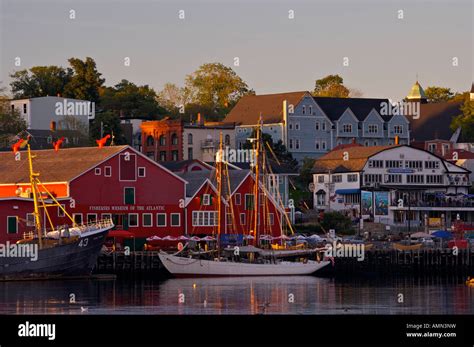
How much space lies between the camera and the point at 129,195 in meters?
100

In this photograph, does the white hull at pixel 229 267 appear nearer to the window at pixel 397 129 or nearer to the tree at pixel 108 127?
the tree at pixel 108 127

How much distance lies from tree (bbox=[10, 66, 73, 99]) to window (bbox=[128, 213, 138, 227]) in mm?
60271

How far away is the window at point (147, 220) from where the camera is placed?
101m

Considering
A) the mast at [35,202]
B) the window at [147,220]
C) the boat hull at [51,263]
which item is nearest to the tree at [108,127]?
the window at [147,220]

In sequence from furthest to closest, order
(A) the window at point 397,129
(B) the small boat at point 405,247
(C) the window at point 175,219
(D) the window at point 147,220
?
(A) the window at point 397,129 < (B) the small boat at point 405,247 < (C) the window at point 175,219 < (D) the window at point 147,220

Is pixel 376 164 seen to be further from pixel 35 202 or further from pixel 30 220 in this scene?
pixel 35 202

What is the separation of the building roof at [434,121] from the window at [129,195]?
7643 centimetres

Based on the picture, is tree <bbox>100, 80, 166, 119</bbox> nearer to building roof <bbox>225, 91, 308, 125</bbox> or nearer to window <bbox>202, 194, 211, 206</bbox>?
building roof <bbox>225, 91, 308, 125</bbox>

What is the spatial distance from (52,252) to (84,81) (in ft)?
243

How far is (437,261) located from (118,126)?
48391mm

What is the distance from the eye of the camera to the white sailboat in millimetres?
94875

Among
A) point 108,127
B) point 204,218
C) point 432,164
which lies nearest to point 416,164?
point 432,164
